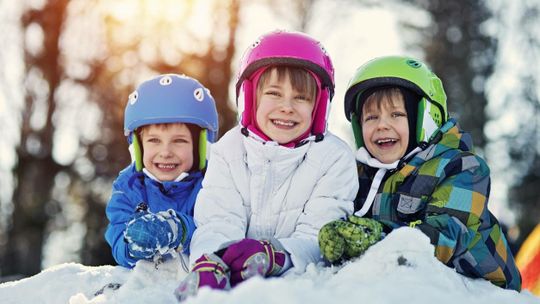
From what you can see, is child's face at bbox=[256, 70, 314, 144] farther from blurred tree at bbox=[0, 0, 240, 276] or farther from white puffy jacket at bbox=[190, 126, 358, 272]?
blurred tree at bbox=[0, 0, 240, 276]

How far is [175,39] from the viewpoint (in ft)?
51.3

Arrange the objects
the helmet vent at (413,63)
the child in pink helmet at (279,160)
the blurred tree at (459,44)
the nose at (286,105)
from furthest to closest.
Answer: the blurred tree at (459,44) → the helmet vent at (413,63) → the nose at (286,105) → the child in pink helmet at (279,160)

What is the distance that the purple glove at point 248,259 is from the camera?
3203 mm

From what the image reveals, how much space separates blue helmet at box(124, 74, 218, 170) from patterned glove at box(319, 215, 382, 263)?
1.92 m

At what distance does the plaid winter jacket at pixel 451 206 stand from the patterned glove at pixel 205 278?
1.01m

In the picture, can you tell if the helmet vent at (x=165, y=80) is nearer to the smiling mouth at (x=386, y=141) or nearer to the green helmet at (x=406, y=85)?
the green helmet at (x=406, y=85)

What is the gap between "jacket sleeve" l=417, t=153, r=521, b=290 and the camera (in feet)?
12.4

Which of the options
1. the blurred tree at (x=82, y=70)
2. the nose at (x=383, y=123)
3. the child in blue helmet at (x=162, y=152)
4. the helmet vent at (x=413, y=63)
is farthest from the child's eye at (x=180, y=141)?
the blurred tree at (x=82, y=70)

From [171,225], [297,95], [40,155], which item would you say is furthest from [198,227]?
[40,155]

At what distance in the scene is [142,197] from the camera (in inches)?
190

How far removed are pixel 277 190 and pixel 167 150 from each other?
1142mm

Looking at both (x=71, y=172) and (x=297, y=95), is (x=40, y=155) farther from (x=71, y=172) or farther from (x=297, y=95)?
(x=297, y=95)

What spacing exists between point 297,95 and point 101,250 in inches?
601

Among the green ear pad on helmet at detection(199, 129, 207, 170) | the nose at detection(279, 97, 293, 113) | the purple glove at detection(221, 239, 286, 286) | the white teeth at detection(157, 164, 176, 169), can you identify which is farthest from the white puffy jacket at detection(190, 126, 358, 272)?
the green ear pad on helmet at detection(199, 129, 207, 170)
